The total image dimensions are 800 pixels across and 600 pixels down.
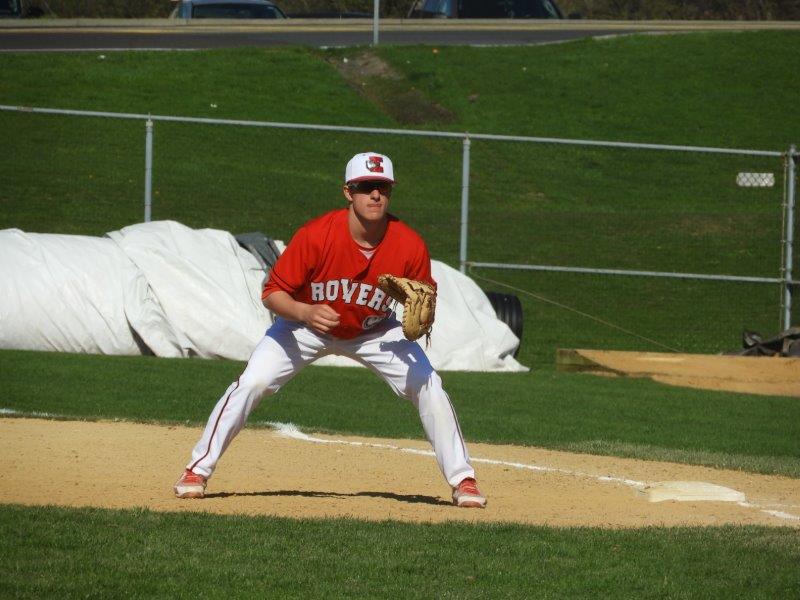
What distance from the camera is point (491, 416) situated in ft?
37.7

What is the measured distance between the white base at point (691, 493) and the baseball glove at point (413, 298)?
1.99 meters

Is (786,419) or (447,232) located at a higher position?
(447,232)

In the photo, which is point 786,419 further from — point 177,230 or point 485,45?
point 485,45

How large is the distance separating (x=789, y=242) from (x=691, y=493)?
9.69m

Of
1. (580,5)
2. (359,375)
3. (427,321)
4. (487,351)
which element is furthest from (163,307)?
(580,5)

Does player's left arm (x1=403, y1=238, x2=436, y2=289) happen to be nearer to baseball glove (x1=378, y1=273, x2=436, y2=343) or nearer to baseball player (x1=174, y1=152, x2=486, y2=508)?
baseball player (x1=174, y1=152, x2=486, y2=508)

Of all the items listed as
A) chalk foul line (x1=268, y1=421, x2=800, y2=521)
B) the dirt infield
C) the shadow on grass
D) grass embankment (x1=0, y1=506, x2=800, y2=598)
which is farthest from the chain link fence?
grass embankment (x1=0, y1=506, x2=800, y2=598)

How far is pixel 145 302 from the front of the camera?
13664 millimetres

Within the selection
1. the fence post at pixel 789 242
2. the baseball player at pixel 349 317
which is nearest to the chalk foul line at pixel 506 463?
the baseball player at pixel 349 317

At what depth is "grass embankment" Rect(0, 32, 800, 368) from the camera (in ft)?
63.9

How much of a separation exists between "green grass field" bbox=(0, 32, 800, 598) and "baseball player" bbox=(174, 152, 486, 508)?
0.73m

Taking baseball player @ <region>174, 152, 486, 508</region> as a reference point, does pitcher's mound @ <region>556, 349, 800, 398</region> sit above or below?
below

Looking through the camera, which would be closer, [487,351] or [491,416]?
[491,416]

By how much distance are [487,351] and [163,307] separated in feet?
11.5
